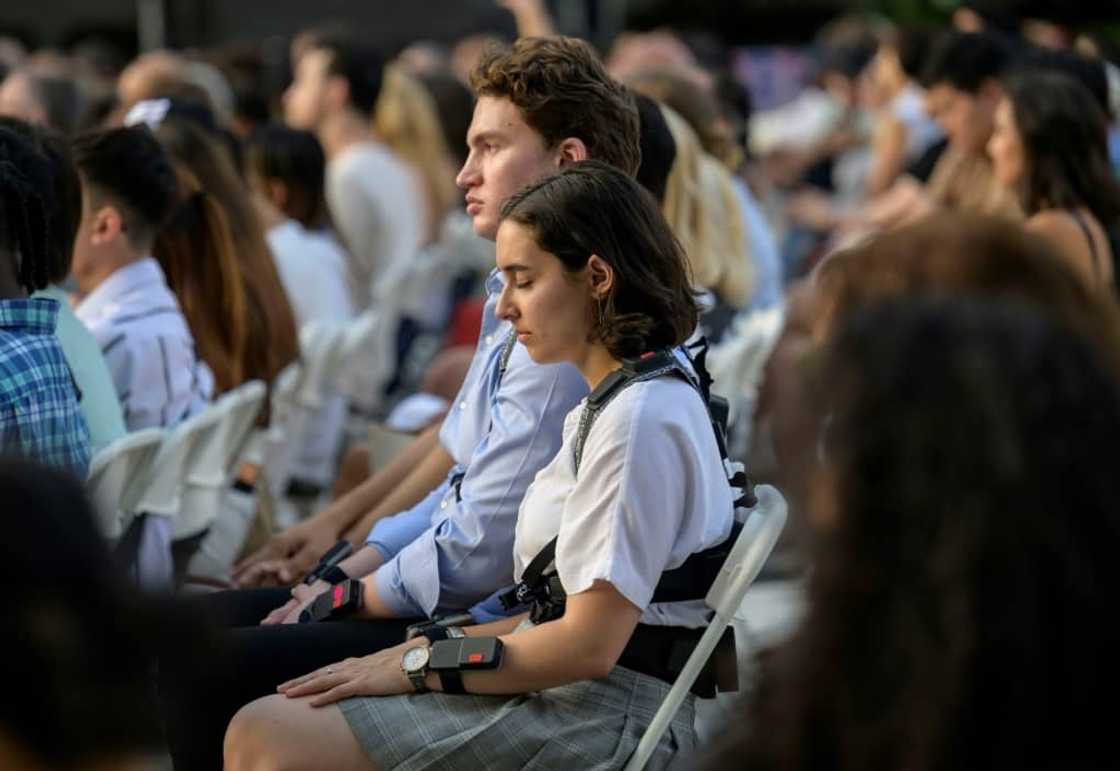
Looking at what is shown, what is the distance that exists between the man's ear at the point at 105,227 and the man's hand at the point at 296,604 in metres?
1.19

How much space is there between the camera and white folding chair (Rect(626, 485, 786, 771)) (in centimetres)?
237

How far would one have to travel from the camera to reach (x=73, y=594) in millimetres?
1266

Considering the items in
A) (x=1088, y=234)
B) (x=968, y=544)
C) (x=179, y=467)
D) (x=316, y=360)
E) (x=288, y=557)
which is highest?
(x=968, y=544)

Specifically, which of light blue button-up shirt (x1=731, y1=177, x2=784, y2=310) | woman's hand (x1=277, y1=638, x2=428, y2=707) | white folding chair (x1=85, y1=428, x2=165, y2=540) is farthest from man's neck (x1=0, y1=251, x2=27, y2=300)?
light blue button-up shirt (x1=731, y1=177, x2=784, y2=310)

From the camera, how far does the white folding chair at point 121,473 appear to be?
3.19m

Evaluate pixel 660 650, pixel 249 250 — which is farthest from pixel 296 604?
pixel 249 250

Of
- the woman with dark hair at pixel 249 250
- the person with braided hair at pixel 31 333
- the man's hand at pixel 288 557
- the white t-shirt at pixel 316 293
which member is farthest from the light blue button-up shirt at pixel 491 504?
the white t-shirt at pixel 316 293

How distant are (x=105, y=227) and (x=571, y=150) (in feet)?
4.62

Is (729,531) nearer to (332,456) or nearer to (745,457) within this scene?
(745,457)

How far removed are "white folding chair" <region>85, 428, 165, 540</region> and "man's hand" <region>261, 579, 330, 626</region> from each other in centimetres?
35

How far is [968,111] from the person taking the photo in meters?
6.46

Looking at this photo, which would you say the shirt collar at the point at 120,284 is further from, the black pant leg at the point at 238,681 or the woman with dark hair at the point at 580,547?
the woman with dark hair at the point at 580,547

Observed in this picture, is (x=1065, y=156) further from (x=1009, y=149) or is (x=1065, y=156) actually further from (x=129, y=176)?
(x=129, y=176)

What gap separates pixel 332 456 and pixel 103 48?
9.83 metres
